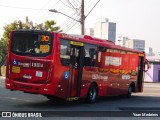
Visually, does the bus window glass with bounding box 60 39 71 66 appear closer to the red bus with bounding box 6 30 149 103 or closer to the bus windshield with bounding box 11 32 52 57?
the red bus with bounding box 6 30 149 103

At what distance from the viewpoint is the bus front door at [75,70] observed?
17531 mm

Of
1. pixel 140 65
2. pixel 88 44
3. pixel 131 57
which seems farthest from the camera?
pixel 140 65

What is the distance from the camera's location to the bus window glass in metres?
16.9

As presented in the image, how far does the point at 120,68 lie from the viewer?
22688 millimetres

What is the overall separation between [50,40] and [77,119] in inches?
169

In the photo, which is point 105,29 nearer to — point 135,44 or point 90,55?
point 135,44

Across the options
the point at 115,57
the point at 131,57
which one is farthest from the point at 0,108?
the point at 131,57

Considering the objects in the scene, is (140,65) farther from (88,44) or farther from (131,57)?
(88,44)

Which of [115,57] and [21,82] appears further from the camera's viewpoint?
[115,57]

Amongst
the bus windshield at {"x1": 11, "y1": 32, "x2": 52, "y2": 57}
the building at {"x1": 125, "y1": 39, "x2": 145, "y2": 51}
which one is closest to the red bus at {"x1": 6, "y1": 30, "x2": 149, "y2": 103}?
the bus windshield at {"x1": 11, "y1": 32, "x2": 52, "y2": 57}

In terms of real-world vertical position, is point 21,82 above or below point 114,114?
above

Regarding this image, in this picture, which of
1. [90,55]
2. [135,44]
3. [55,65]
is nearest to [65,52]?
[55,65]

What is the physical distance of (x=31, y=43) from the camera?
1686 cm

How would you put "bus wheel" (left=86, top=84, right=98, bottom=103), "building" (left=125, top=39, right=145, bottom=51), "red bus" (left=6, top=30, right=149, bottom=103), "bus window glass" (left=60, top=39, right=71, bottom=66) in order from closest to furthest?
1. "red bus" (left=6, top=30, right=149, bottom=103)
2. "bus window glass" (left=60, top=39, right=71, bottom=66)
3. "bus wheel" (left=86, top=84, right=98, bottom=103)
4. "building" (left=125, top=39, right=145, bottom=51)
